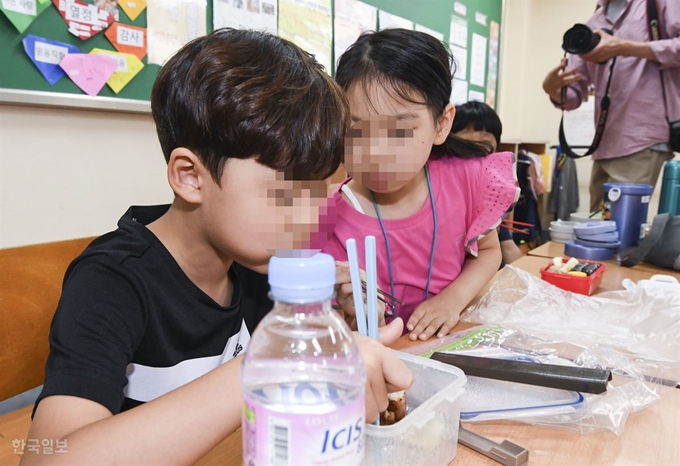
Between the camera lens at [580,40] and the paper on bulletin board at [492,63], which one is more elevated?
the paper on bulletin board at [492,63]

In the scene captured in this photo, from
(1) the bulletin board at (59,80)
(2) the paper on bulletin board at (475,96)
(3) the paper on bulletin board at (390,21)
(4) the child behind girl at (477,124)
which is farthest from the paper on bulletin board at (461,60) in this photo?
(1) the bulletin board at (59,80)

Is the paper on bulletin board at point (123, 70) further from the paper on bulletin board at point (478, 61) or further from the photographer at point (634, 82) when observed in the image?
the paper on bulletin board at point (478, 61)

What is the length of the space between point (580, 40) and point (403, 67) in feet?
3.55

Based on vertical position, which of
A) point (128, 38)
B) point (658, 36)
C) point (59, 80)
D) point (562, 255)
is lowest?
point (562, 255)

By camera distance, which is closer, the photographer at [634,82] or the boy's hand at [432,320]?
the boy's hand at [432,320]

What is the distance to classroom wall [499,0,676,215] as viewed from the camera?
3.94 m

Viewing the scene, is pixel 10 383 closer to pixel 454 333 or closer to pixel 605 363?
pixel 454 333

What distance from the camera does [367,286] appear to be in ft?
1.29

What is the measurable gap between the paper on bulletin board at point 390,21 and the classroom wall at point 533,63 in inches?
61.3

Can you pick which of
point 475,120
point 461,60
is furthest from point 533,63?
point 475,120

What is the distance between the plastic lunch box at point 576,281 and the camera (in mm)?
1005

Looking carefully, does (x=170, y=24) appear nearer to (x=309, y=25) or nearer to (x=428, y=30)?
(x=309, y=25)

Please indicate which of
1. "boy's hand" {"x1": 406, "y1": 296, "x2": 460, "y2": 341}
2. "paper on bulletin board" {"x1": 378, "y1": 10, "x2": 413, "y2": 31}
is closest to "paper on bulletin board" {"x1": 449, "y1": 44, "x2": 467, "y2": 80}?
"paper on bulletin board" {"x1": 378, "y1": 10, "x2": 413, "y2": 31}

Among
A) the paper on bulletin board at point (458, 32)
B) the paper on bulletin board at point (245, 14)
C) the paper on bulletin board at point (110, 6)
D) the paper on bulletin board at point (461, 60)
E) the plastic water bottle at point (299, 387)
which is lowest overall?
the plastic water bottle at point (299, 387)
